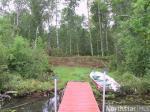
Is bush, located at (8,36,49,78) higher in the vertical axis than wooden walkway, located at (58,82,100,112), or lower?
higher

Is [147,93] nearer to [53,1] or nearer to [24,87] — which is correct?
[24,87]

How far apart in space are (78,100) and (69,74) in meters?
17.5

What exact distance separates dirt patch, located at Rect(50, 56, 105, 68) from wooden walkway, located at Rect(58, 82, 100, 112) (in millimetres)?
18750

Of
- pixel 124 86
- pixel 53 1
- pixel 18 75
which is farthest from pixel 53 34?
pixel 124 86

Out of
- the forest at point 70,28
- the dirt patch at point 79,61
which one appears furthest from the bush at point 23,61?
the dirt patch at point 79,61

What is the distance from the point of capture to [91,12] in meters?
56.8

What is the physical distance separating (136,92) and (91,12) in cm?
3089

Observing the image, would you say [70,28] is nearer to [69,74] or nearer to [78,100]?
[69,74]

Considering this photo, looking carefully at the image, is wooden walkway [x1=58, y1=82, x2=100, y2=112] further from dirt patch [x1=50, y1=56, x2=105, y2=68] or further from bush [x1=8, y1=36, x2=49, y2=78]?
dirt patch [x1=50, y1=56, x2=105, y2=68]

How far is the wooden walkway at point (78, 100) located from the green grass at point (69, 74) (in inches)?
182

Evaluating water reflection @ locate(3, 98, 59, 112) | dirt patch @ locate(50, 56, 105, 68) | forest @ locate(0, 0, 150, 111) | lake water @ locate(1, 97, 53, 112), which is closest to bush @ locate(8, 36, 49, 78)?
forest @ locate(0, 0, 150, 111)

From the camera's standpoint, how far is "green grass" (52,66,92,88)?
33537 mm

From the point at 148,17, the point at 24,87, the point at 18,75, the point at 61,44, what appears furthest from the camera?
the point at 61,44

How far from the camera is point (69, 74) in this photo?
3775 cm
